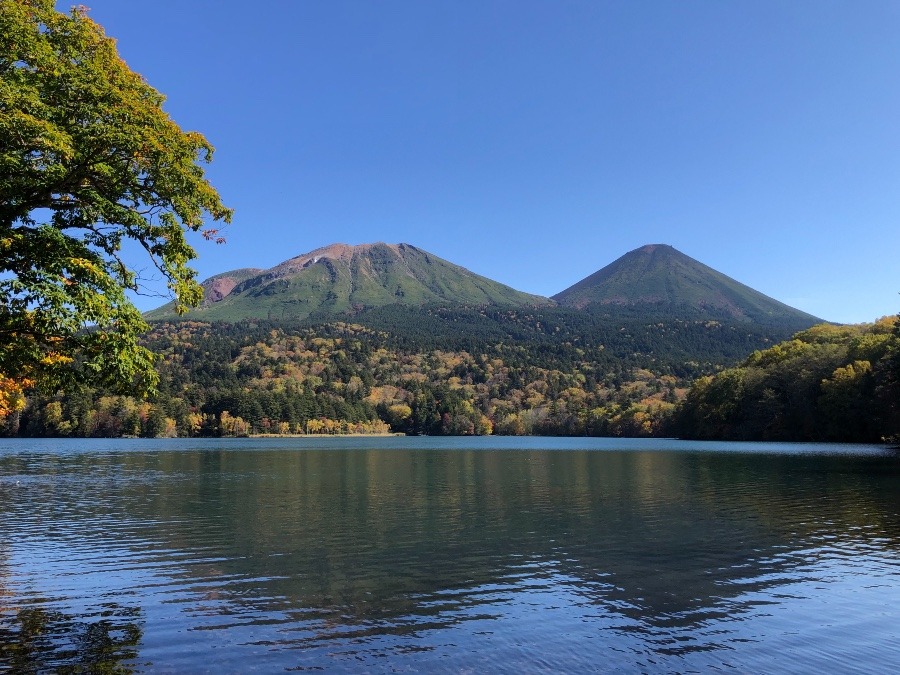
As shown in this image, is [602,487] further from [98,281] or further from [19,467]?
[19,467]

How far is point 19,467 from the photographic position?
227 feet

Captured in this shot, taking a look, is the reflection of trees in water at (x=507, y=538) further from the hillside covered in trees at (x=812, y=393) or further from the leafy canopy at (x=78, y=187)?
the hillside covered in trees at (x=812, y=393)

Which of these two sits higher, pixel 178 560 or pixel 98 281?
pixel 98 281

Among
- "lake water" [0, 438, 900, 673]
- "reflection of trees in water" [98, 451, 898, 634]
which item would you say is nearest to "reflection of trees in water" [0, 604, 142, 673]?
"lake water" [0, 438, 900, 673]

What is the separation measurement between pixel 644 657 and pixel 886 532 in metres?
21.1

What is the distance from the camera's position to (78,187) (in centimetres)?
1802

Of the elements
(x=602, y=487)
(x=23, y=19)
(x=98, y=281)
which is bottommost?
(x=602, y=487)

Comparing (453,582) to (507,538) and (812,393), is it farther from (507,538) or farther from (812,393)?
(812,393)

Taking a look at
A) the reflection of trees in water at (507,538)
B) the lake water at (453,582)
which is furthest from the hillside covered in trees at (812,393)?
the lake water at (453,582)

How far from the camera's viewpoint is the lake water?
1412 cm

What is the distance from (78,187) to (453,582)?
51.8 feet

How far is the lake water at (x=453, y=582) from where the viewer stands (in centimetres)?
1412

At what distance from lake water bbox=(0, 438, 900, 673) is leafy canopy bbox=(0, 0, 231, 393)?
655 centimetres

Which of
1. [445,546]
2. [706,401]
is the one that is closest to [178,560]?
[445,546]
